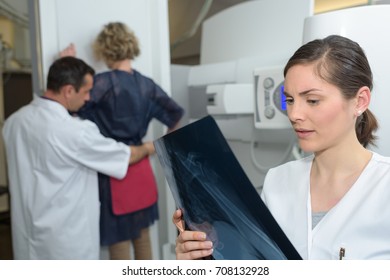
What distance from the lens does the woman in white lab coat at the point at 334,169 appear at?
25.8 inches

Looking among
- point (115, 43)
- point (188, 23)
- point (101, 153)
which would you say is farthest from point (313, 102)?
point (188, 23)

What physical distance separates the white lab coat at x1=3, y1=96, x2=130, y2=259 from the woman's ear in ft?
3.08

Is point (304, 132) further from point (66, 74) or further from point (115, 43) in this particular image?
point (115, 43)

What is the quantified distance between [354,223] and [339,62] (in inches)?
11.3

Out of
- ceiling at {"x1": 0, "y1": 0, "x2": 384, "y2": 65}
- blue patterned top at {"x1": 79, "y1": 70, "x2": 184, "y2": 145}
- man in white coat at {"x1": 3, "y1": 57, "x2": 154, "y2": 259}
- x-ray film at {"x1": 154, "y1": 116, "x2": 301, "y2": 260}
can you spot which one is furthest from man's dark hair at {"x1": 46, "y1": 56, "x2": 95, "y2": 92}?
x-ray film at {"x1": 154, "y1": 116, "x2": 301, "y2": 260}

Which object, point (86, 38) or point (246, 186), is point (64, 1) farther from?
point (246, 186)

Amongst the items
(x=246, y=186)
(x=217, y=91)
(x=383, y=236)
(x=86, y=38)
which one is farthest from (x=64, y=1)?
(x=383, y=236)

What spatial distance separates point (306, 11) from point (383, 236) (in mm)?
1107

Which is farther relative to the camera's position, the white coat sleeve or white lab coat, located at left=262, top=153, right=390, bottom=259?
the white coat sleeve

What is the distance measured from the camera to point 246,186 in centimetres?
54

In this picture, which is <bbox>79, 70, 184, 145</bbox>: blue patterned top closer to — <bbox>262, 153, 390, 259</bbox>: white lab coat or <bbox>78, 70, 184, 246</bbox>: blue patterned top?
<bbox>78, 70, 184, 246</bbox>: blue patterned top

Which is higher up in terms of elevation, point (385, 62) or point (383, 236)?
point (385, 62)

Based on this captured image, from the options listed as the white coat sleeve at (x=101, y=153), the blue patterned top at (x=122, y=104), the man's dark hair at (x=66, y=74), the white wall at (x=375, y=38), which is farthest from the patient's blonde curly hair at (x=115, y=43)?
the white wall at (x=375, y=38)

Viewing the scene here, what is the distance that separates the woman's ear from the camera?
0.70 metres
